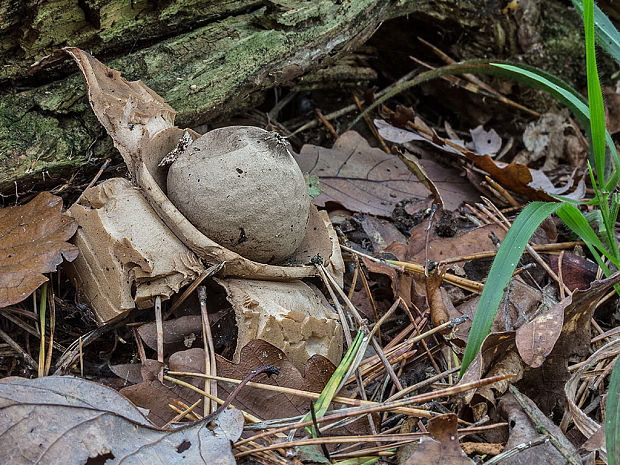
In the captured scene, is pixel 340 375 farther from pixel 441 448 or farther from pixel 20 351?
pixel 20 351

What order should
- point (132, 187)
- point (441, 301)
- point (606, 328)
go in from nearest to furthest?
point (132, 187) → point (441, 301) → point (606, 328)

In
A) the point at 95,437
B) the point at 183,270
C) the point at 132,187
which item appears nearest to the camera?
the point at 95,437

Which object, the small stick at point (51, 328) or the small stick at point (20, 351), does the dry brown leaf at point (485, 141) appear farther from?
the small stick at point (20, 351)

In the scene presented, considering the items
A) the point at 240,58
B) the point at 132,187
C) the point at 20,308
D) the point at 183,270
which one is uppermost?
the point at 240,58

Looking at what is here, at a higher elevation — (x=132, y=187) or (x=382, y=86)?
(x=132, y=187)

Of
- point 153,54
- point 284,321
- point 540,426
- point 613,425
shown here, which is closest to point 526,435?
point 540,426

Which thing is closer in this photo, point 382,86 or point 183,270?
point 183,270

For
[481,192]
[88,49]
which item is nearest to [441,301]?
[481,192]

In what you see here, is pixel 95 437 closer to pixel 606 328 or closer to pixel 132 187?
pixel 132 187
